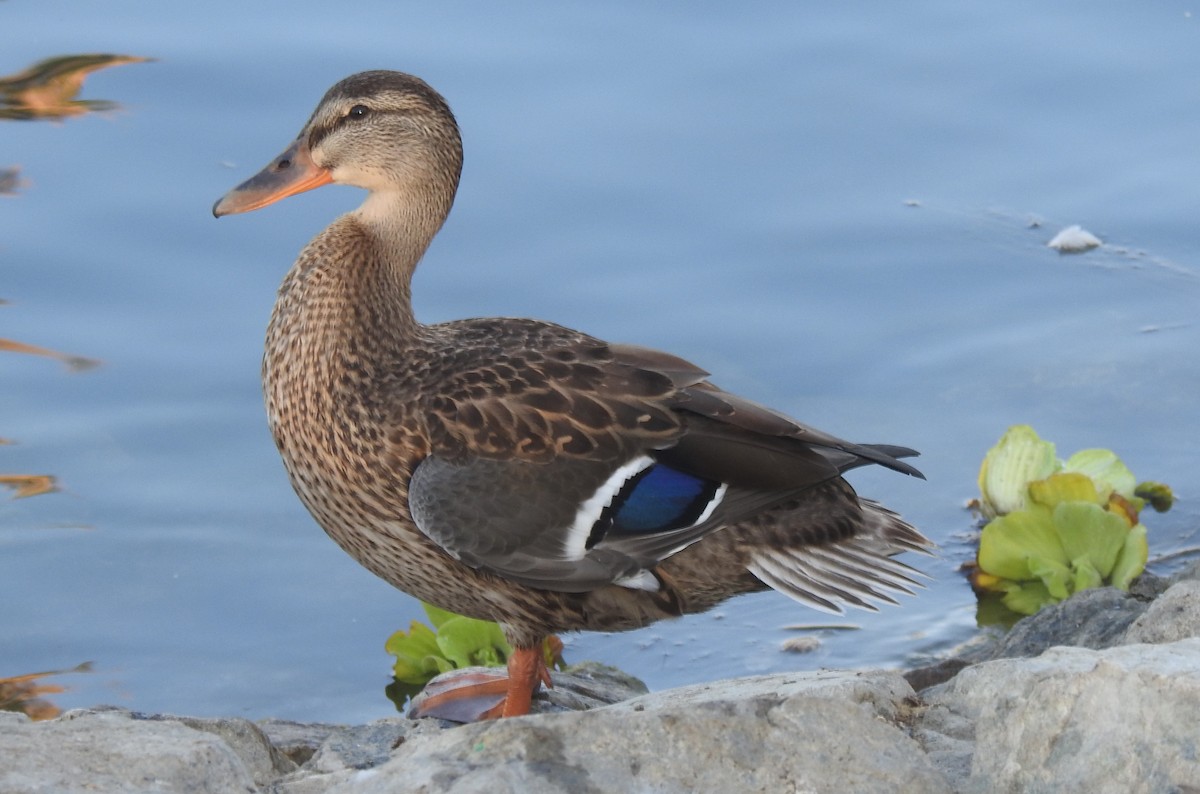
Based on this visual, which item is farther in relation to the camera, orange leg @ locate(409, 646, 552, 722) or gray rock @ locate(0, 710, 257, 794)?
orange leg @ locate(409, 646, 552, 722)

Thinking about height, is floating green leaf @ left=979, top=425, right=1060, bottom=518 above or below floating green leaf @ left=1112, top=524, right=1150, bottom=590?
above

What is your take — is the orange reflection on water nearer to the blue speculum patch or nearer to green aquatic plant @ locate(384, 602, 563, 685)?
green aquatic plant @ locate(384, 602, 563, 685)

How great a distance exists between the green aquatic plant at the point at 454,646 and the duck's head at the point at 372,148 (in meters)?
1.14

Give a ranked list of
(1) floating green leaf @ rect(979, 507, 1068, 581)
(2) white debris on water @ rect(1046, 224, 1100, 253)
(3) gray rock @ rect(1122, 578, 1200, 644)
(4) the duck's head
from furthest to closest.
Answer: (2) white debris on water @ rect(1046, 224, 1100, 253) < (1) floating green leaf @ rect(979, 507, 1068, 581) < (4) the duck's head < (3) gray rock @ rect(1122, 578, 1200, 644)

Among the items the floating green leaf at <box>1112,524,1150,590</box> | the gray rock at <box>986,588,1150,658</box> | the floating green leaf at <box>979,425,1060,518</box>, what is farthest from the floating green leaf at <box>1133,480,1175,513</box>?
the gray rock at <box>986,588,1150,658</box>

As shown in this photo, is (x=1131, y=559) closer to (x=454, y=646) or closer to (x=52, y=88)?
(x=454, y=646)

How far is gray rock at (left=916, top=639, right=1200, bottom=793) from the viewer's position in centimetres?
249

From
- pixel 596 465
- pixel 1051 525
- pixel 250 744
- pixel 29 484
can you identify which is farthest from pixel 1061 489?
pixel 29 484

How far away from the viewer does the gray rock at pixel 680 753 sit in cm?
253

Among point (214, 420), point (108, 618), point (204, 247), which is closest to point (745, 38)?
point (204, 247)

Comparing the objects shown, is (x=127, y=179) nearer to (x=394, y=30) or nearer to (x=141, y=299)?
(x=141, y=299)

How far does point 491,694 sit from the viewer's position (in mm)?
4305

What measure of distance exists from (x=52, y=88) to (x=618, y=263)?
2540 millimetres

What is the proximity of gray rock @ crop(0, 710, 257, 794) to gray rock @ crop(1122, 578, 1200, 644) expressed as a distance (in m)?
1.83
